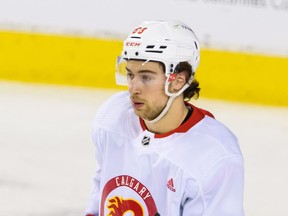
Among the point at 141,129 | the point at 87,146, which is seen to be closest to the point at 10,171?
the point at 87,146

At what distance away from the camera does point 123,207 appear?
1.96 metres

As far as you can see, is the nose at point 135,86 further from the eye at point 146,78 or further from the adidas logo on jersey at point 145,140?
the adidas logo on jersey at point 145,140

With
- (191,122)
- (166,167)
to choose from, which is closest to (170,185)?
(166,167)

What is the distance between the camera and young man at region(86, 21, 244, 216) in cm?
180

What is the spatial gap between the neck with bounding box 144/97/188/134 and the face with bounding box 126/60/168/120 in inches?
1.3

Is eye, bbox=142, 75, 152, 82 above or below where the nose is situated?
above

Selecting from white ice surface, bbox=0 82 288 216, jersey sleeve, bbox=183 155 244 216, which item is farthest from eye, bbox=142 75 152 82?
white ice surface, bbox=0 82 288 216

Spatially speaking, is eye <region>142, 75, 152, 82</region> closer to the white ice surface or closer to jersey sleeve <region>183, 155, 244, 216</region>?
jersey sleeve <region>183, 155, 244, 216</region>

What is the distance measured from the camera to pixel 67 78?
5695 millimetres

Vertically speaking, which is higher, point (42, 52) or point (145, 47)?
point (42, 52)

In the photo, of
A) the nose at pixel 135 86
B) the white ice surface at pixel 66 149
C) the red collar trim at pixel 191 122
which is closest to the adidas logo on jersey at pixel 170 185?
the red collar trim at pixel 191 122

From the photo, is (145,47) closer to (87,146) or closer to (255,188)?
(255,188)

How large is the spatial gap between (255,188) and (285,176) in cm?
29

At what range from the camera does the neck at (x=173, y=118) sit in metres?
1.88
